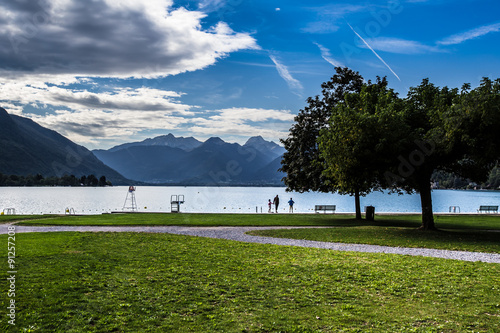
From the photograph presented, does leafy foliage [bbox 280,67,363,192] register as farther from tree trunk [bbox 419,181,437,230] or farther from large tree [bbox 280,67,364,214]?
tree trunk [bbox 419,181,437,230]

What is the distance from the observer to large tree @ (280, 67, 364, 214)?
119 feet

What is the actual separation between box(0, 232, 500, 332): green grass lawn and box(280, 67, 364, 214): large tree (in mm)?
20619

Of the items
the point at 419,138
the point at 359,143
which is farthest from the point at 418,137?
the point at 359,143

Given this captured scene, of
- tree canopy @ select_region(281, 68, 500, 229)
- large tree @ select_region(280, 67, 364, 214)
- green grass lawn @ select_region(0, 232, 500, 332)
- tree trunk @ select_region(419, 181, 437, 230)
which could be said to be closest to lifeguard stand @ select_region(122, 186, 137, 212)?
large tree @ select_region(280, 67, 364, 214)

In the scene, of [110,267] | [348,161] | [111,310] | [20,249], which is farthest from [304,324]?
[348,161]

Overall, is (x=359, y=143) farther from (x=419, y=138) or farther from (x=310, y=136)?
(x=310, y=136)

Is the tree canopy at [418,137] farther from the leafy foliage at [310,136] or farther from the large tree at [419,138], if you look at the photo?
the leafy foliage at [310,136]

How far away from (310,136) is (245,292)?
28.3 meters

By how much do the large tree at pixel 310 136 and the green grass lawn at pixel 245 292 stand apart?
20.6 meters

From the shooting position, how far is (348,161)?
2434cm

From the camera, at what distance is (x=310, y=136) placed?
37125mm

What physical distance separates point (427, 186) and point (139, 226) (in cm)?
2133

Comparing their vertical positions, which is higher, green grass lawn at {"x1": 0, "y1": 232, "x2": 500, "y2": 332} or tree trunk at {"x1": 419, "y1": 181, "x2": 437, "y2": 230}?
tree trunk at {"x1": 419, "y1": 181, "x2": 437, "y2": 230}

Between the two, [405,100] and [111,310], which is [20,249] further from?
[405,100]
